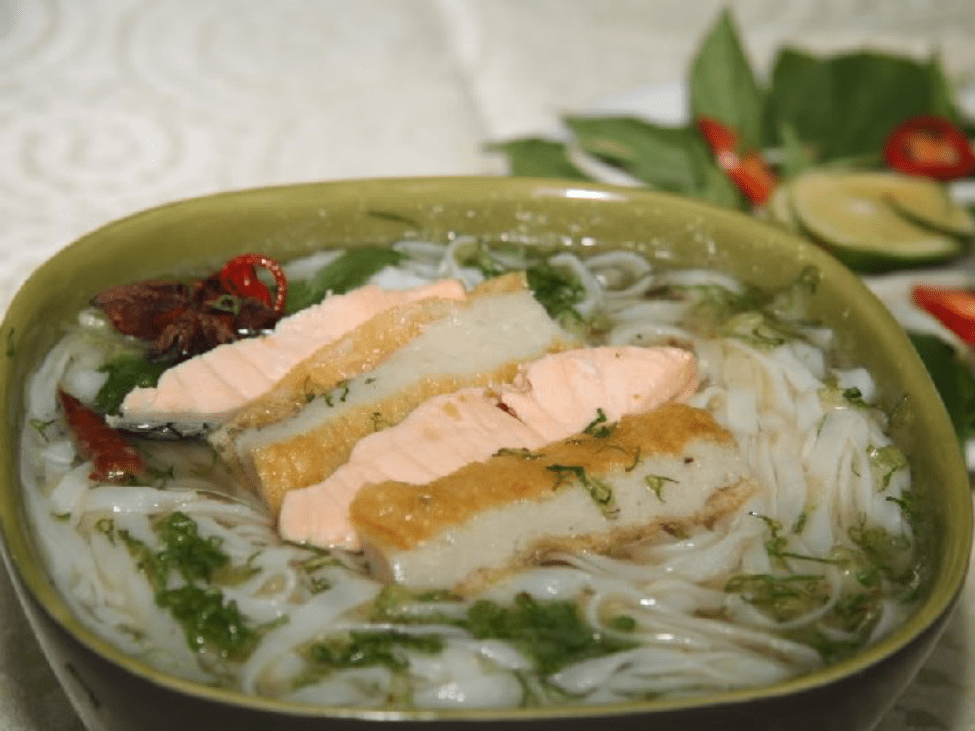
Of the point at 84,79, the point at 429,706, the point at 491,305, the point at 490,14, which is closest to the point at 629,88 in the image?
the point at 490,14

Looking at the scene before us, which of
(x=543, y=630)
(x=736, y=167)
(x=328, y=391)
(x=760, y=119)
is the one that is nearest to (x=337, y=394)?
(x=328, y=391)

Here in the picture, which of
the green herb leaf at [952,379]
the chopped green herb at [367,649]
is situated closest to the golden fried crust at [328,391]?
the chopped green herb at [367,649]

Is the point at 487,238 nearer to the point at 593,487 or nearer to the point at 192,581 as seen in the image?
the point at 593,487

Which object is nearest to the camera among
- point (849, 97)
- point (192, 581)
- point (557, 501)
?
point (192, 581)

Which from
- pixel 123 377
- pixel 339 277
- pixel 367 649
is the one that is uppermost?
pixel 339 277

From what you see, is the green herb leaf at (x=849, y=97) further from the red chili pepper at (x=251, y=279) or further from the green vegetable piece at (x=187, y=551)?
the green vegetable piece at (x=187, y=551)

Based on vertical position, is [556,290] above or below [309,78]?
below

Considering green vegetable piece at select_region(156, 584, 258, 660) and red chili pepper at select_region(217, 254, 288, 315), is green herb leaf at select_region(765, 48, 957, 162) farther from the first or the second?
green vegetable piece at select_region(156, 584, 258, 660)
